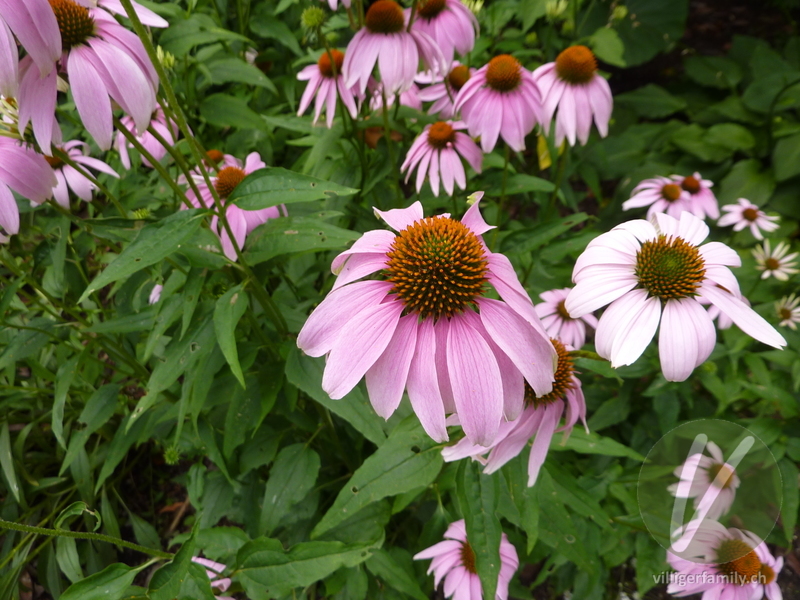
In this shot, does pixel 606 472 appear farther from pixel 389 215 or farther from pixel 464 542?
pixel 389 215

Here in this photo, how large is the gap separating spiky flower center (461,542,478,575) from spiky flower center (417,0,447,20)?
5.04 feet

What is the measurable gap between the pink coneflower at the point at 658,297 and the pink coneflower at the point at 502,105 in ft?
2.37

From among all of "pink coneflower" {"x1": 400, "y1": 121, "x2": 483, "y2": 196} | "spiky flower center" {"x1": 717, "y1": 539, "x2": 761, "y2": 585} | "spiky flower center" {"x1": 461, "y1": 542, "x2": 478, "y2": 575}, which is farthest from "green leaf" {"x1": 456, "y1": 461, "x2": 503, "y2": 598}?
"pink coneflower" {"x1": 400, "y1": 121, "x2": 483, "y2": 196}

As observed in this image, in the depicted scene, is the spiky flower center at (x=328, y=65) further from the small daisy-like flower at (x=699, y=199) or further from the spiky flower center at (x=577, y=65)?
the small daisy-like flower at (x=699, y=199)

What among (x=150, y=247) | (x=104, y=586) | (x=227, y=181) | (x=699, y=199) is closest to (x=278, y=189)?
(x=150, y=247)

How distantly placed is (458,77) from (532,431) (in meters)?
1.32

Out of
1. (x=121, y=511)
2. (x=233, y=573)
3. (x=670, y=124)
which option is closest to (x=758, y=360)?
(x=233, y=573)

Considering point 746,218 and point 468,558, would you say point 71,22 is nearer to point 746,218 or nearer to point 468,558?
point 468,558

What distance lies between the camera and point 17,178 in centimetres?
101

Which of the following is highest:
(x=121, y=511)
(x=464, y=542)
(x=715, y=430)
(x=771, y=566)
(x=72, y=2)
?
(x=72, y=2)

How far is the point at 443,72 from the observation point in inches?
61.3

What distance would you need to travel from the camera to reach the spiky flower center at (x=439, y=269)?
2.45ft

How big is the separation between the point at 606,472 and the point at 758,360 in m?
0.62

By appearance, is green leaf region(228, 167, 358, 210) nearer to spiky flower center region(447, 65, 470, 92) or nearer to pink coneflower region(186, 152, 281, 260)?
pink coneflower region(186, 152, 281, 260)
